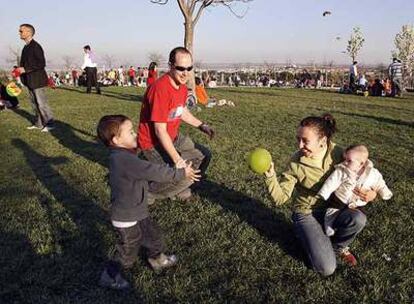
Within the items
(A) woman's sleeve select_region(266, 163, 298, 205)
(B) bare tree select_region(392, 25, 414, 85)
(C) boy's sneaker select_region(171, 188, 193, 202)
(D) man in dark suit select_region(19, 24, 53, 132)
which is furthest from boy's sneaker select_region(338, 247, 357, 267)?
(B) bare tree select_region(392, 25, 414, 85)

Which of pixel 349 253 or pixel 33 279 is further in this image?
pixel 349 253

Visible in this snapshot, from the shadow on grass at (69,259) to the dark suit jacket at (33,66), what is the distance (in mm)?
4737

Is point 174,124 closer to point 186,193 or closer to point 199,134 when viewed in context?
point 186,193

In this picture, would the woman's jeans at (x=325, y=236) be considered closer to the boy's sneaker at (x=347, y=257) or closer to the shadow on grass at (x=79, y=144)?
the boy's sneaker at (x=347, y=257)

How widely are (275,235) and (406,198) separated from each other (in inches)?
74.3

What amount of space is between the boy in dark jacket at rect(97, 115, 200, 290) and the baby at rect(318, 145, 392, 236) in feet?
3.91

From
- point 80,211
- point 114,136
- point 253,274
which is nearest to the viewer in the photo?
point 114,136

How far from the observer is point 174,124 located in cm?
486

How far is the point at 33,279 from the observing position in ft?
11.3

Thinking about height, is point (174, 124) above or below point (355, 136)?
above

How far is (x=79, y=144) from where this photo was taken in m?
8.37

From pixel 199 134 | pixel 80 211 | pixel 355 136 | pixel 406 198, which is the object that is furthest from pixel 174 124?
pixel 355 136

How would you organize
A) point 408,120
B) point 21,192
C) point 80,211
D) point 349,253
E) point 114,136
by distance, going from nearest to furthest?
point 114,136, point 349,253, point 80,211, point 21,192, point 408,120

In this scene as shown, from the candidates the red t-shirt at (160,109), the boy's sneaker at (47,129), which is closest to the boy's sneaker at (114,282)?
the red t-shirt at (160,109)
